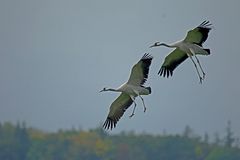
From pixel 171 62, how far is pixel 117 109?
6.66ft

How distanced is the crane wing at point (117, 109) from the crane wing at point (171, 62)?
117 centimetres

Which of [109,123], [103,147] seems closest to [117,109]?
[109,123]

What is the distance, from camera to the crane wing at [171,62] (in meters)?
29.8

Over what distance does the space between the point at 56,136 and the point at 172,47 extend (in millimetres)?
51403

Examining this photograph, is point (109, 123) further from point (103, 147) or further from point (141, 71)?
point (103, 147)

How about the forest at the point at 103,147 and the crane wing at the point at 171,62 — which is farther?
the forest at the point at 103,147

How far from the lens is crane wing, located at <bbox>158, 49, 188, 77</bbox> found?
97.7 feet

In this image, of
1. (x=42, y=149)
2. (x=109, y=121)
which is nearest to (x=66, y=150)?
(x=42, y=149)

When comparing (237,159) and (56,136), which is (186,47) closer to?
(237,159)

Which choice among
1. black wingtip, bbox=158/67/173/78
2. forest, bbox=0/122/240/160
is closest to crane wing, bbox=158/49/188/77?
black wingtip, bbox=158/67/173/78

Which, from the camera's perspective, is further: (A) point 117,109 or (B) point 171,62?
(A) point 117,109

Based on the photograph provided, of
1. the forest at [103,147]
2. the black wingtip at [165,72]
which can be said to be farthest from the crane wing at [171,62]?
the forest at [103,147]

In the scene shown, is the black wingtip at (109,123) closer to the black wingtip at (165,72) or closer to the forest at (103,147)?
the black wingtip at (165,72)

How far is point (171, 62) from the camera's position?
30.3m
